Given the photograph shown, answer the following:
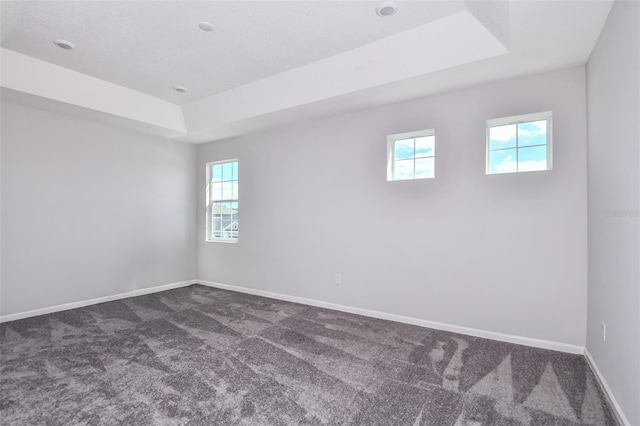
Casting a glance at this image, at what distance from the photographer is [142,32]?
2797 millimetres

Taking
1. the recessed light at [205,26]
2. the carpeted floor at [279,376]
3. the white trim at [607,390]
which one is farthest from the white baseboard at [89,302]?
the white trim at [607,390]

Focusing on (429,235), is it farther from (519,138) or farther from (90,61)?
(90,61)

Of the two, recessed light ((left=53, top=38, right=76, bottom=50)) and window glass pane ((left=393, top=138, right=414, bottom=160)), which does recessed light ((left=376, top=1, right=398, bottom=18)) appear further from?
recessed light ((left=53, top=38, right=76, bottom=50))

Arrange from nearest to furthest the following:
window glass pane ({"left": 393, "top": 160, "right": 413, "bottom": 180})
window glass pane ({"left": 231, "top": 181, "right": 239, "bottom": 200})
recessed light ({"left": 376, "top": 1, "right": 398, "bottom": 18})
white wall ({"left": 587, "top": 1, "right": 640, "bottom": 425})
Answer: white wall ({"left": 587, "top": 1, "right": 640, "bottom": 425})
recessed light ({"left": 376, "top": 1, "right": 398, "bottom": 18})
window glass pane ({"left": 393, "top": 160, "right": 413, "bottom": 180})
window glass pane ({"left": 231, "top": 181, "right": 239, "bottom": 200})

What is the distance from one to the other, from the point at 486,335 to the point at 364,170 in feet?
7.21

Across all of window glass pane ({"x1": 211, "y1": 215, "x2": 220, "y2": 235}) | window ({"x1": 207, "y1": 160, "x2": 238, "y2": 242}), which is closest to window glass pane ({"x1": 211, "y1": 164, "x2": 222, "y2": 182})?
window ({"x1": 207, "y1": 160, "x2": 238, "y2": 242})

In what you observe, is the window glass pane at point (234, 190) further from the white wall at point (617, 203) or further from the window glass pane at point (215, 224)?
the white wall at point (617, 203)

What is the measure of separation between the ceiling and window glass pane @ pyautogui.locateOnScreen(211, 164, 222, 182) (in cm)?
171

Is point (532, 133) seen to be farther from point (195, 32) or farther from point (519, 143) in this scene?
point (195, 32)

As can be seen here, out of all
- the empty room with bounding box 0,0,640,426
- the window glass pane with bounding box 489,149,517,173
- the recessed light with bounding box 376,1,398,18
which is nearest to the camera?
the empty room with bounding box 0,0,640,426

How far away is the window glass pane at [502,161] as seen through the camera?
317cm

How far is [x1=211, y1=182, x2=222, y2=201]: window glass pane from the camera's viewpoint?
5684 mm

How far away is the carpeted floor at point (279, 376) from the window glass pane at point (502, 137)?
1.93 metres

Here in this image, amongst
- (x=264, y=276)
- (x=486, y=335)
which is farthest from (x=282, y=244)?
(x=486, y=335)
